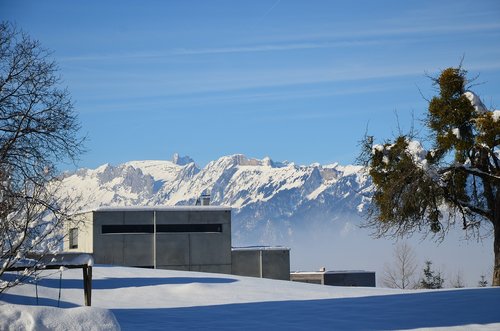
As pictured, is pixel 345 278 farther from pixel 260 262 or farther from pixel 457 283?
pixel 457 283

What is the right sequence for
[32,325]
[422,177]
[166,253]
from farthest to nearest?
[166,253], [422,177], [32,325]

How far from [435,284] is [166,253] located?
26.4m

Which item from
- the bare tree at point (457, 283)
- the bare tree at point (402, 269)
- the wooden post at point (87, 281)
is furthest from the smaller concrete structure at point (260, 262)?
the wooden post at point (87, 281)

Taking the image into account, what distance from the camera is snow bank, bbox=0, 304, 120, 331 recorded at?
1222cm

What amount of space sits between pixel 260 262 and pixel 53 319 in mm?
57577

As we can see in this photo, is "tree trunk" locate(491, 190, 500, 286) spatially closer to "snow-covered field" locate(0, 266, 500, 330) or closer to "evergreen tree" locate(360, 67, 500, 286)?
"evergreen tree" locate(360, 67, 500, 286)

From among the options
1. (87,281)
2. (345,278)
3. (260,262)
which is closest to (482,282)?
(260,262)

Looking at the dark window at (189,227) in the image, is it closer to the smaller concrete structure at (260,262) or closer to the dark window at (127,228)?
the dark window at (127,228)

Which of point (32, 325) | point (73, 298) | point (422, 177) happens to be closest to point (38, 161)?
point (73, 298)

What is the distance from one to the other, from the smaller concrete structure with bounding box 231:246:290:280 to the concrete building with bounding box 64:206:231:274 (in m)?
1.13

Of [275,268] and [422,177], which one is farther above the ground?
[422,177]

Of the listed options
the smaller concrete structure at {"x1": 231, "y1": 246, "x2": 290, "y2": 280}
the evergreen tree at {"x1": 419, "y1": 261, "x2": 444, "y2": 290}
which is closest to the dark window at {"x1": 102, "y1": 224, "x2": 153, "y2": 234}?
the smaller concrete structure at {"x1": 231, "y1": 246, "x2": 290, "y2": 280}

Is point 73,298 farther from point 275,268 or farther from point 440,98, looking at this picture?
point 275,268

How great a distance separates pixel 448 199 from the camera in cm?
3316
